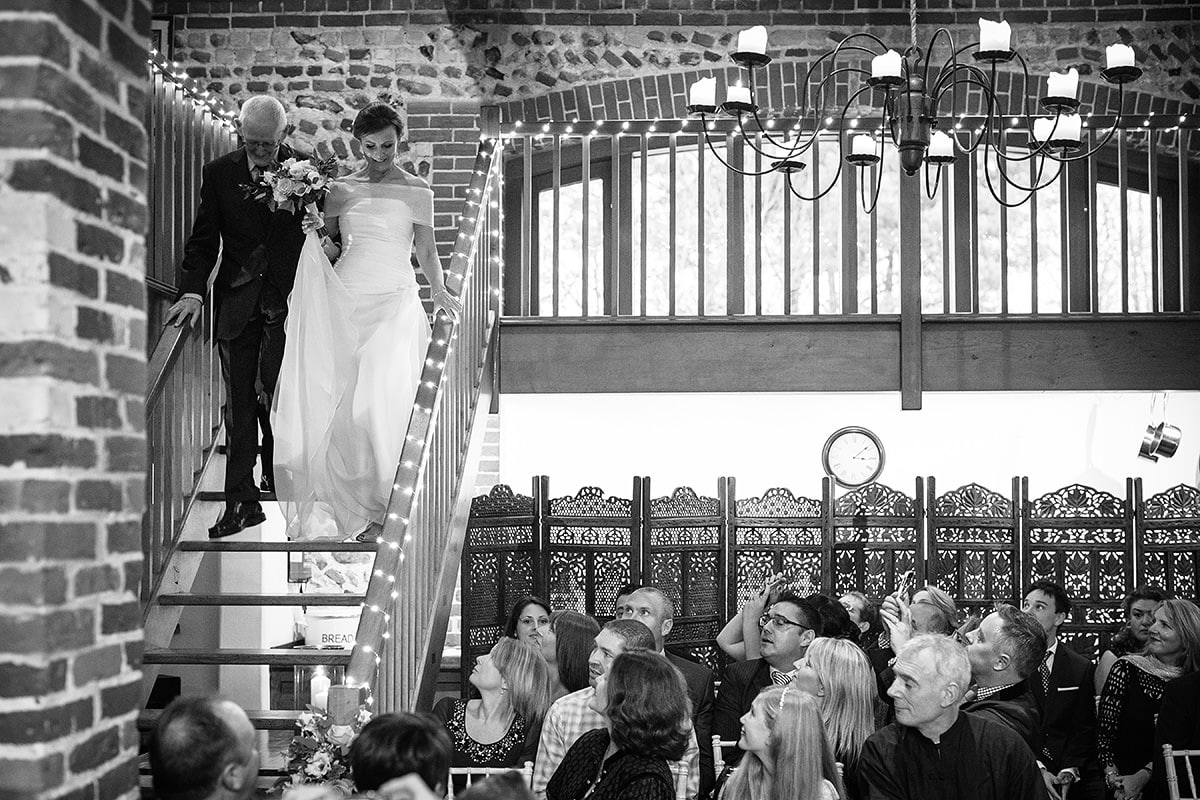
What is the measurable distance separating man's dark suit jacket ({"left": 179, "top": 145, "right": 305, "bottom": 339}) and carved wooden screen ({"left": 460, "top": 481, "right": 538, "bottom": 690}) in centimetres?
198

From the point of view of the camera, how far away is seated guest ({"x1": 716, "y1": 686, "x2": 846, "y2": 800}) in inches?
145

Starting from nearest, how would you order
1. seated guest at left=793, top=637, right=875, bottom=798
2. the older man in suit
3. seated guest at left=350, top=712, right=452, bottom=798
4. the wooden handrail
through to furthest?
seated guest at left=350, top=712, right=452, bottom=798 < the wooden handrail < seated guest at left=793, top=637, right=875, bottom=798 < the older man in suit

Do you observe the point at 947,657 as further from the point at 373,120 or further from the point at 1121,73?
the point at 373,120

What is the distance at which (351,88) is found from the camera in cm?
934

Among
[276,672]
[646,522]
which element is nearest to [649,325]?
[646,522]

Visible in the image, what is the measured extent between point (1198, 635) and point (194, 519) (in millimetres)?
4204

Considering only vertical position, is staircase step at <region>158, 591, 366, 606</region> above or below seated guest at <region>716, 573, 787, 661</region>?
above

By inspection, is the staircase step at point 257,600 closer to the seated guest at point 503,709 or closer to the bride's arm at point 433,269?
the seated guest at point 503,709

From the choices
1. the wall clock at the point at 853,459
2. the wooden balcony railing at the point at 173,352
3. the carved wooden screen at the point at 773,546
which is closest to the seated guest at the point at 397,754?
the wooden balcony railing at the point at 173,352

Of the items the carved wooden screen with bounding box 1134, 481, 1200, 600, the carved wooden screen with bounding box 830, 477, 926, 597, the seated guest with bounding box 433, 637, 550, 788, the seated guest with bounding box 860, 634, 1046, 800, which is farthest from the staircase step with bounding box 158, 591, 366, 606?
the carved wooden screen with bounding box 1134, 481, 1200, 600

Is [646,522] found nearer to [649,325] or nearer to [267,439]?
[649,325]

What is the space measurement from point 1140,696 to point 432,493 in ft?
9.86

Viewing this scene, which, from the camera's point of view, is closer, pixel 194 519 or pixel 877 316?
pixel 194 519

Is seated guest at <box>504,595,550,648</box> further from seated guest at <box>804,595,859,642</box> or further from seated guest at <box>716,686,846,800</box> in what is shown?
seated guest at <box>716,686,846,800</box>
